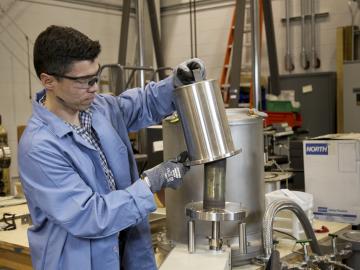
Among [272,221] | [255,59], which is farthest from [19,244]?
[255,59]

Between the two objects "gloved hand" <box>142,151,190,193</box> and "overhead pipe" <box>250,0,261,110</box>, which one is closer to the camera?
"gloved hand" <box>142,151,190,193</box>

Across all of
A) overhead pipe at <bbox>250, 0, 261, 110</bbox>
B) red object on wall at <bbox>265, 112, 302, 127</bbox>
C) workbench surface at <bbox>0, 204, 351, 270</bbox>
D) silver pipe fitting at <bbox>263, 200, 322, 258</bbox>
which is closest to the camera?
silver pipe fitting at <bbox>263, 200, 322, 258</bbox>

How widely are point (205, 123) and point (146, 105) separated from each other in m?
0.32

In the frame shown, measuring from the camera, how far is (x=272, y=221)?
1359 mm

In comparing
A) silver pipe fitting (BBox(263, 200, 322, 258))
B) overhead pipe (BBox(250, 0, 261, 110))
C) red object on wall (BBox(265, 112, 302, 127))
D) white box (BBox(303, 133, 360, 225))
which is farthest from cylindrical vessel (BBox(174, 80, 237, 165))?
red object on wall (BBox(265, 112, 302, 127))

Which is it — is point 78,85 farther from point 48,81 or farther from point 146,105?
point 146,105

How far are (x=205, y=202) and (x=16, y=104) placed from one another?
13.0ft

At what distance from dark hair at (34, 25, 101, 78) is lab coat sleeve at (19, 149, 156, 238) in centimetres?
22

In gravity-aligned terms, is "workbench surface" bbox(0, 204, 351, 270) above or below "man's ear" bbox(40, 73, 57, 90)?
below

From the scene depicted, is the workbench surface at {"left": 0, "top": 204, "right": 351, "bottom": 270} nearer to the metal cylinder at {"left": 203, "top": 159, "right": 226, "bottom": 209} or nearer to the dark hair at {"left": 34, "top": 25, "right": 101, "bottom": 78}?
the metal cylinder at {"left": 203, "top": 159, "right": 226, "bottom": 209}

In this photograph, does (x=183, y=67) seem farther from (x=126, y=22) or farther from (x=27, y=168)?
(x=126, y=22)

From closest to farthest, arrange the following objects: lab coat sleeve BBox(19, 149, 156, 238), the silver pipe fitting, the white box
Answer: lab coat sleeve BBox(19, 149, 156, 238) < the silver pipe fitting < the white box

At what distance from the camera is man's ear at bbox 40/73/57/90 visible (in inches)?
45.8

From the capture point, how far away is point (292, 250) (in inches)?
59.9
